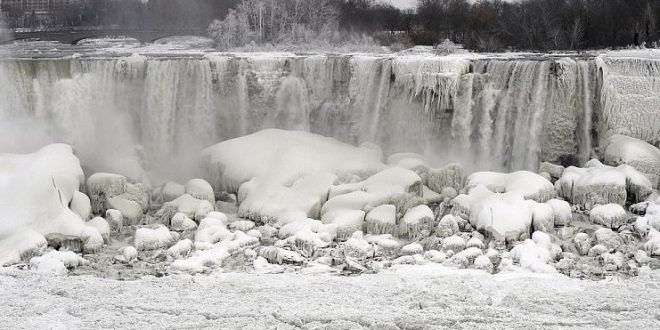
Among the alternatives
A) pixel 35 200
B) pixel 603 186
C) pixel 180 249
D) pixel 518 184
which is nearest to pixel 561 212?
pixel 518 184

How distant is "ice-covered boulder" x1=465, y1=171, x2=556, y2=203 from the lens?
48.8 ft

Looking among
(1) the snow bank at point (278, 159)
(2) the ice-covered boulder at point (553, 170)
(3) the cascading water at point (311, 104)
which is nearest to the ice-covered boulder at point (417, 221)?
(1) the snow bank at point (278, 159)

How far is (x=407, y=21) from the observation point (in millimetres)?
41969

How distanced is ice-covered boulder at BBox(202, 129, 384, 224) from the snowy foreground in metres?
3.22

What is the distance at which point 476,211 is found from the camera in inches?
560

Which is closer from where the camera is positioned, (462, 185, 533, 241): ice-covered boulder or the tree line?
(462, 185, 533, 241): ice-covered boulder

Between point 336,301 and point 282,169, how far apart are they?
227 inches

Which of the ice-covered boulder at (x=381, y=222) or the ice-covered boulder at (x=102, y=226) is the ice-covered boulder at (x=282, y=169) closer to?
the ice-covered boulder at (x=381, y=222)

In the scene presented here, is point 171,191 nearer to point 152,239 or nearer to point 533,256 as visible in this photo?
point 152,239

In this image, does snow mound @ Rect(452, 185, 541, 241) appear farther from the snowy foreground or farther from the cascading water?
the cascading water

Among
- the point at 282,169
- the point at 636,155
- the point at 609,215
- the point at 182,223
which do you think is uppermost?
the point at 636,155

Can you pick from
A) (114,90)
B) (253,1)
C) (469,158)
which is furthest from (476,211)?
(253,1)

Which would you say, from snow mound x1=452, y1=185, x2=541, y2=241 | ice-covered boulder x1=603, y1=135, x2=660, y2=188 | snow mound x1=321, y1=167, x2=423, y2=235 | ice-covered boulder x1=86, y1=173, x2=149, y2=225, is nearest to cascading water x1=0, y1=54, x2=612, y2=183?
ice-covered boulder x1=603, y1=135, x2=660, y2=188

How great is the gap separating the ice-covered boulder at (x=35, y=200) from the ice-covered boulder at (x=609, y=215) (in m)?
9.24
